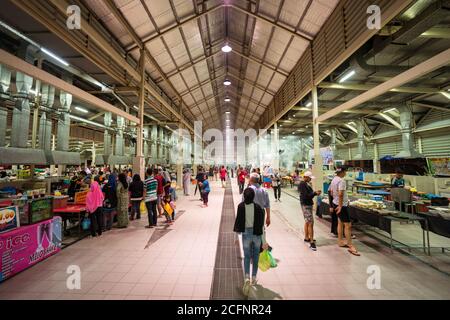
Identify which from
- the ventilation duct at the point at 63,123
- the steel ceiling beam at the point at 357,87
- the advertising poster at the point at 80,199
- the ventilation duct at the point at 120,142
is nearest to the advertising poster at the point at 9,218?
the advertising poster at the point at 80,199

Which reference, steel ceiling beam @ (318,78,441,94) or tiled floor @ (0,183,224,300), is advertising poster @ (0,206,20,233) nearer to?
tiled floor @ (0,183,224,300)

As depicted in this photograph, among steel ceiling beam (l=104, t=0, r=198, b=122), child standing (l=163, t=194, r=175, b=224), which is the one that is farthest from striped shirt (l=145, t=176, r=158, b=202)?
steel ceiling beam (l=104, t=0, r=198, b=122)

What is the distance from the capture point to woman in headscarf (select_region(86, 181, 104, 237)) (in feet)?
14.0

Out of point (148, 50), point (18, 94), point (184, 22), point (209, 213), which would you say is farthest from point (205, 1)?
point (209, 213)

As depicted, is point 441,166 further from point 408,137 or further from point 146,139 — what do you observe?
point 146,139

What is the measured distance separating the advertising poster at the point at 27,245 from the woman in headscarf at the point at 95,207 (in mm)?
594

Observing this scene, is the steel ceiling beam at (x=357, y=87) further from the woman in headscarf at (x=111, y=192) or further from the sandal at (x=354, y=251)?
the woman in headscarf at (x=111, y=192)

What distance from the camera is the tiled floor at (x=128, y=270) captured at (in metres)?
2.49

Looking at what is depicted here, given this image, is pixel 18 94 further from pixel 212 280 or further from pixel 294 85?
pixel 294 85

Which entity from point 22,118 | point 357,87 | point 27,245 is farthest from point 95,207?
point 357,87

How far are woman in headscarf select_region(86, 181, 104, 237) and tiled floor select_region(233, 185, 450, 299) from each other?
3.72 meters

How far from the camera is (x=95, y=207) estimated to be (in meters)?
4.34

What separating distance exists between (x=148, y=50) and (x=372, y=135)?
52.3 ft

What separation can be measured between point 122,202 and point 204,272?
10.6 feet
